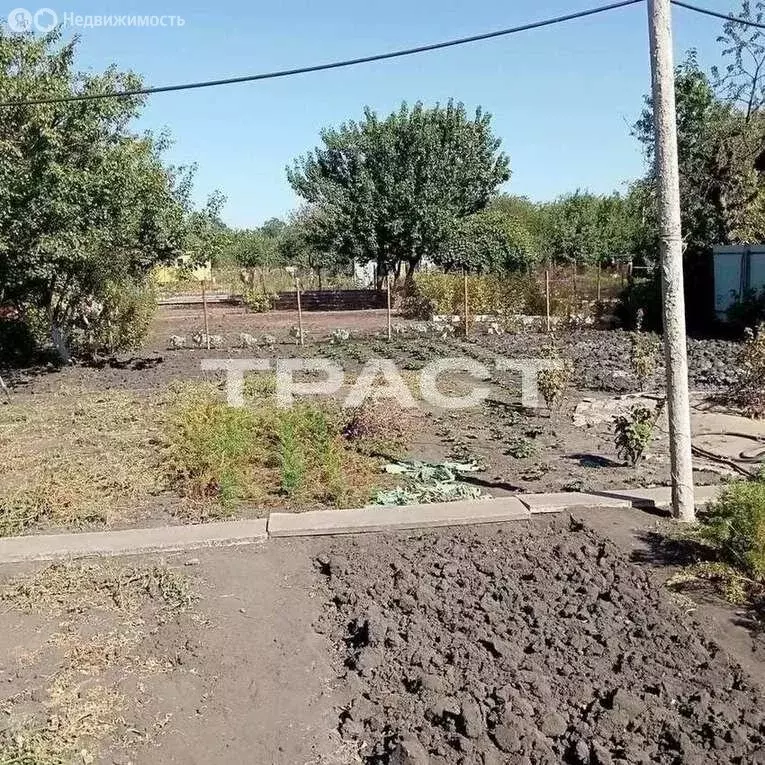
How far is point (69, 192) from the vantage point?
9.27m

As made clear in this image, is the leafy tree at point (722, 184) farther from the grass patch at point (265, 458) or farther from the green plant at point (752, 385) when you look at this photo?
the grass patch at point (265, 458)

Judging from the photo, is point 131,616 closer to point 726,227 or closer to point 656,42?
point 656,42

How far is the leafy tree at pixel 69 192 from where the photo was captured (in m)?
9.12

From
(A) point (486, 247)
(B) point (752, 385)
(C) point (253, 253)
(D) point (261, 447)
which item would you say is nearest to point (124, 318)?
(D) point (261, 447)

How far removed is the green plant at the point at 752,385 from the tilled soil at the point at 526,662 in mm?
4643

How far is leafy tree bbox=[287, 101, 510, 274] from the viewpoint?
1042 inches

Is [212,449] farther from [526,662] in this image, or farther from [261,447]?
[526,662]

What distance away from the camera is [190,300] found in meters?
31.5

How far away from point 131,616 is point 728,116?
66.4 feet

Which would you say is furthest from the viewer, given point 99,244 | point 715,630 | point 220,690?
point 99,244

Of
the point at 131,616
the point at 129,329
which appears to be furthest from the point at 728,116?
the point at 131,616

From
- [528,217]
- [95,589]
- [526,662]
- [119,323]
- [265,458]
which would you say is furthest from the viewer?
[528,217]

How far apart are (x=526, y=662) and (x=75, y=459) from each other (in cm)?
523

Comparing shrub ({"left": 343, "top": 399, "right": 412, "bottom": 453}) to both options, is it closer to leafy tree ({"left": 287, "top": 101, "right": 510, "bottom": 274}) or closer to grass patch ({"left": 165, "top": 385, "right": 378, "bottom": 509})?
grass patch ({"left": 165, "top": 385, "right": 378, "bottom": 509})
